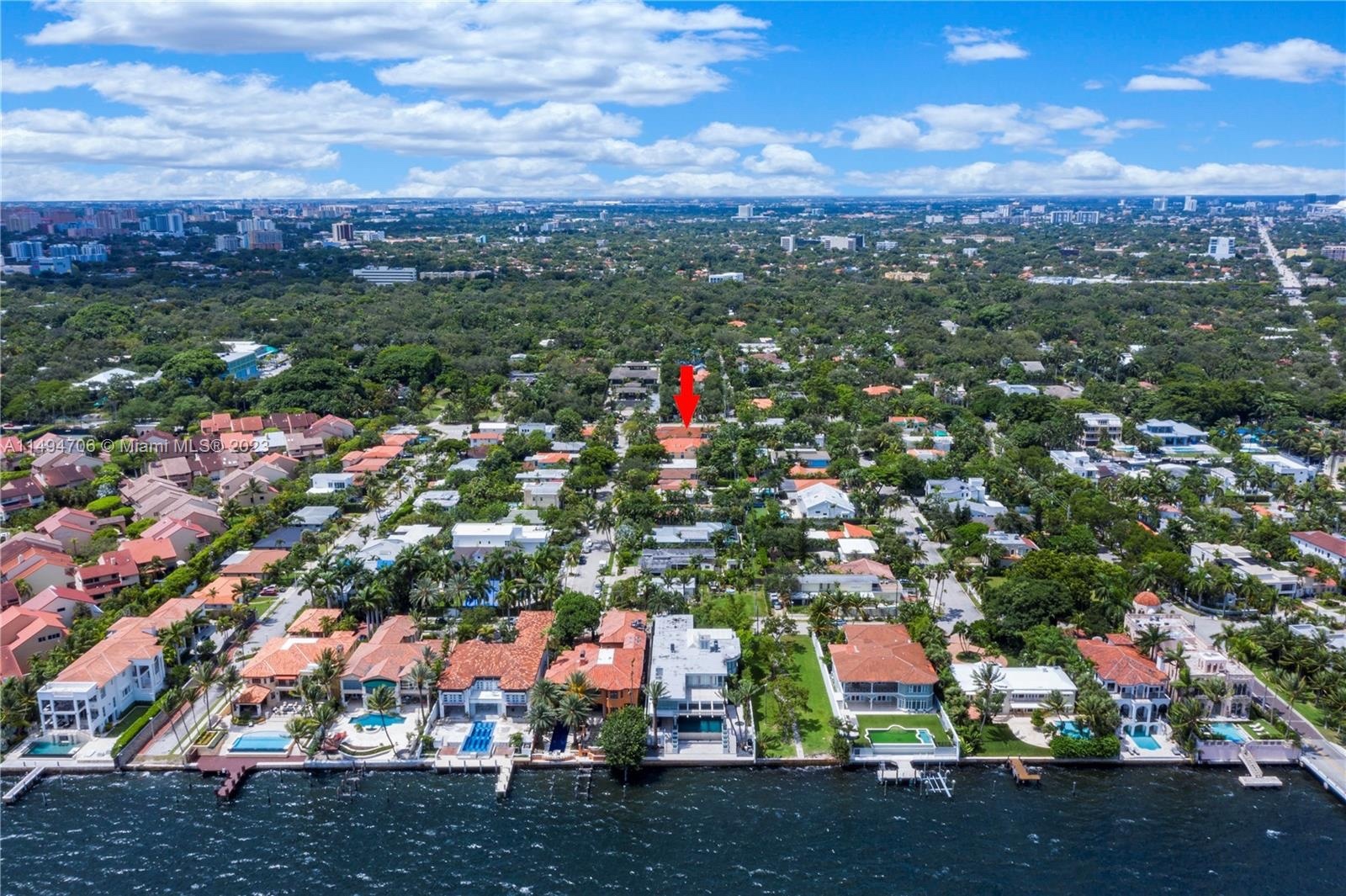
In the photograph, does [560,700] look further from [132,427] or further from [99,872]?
Result: [132,427]

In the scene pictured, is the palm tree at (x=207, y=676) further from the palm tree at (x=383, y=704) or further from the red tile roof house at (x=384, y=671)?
the palm tree at (x=383, y=704)

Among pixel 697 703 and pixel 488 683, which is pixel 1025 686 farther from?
pixel 488 683

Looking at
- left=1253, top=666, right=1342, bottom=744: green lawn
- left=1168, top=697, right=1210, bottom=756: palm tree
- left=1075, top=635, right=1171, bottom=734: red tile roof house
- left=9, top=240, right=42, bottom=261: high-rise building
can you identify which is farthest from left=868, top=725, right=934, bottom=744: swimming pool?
left=9, top=240, right=42, bottom=261: high-rise building

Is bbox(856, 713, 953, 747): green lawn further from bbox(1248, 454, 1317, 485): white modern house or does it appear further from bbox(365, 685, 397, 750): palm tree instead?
bbox(1248, 454, 1317, 485): white modern house

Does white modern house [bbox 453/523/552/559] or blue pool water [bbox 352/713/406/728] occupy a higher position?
white modern house [bbox 453/523/552/559]

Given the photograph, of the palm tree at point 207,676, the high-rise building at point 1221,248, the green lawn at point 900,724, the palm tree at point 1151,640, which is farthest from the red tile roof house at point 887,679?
the high-rise building at point 1221,248

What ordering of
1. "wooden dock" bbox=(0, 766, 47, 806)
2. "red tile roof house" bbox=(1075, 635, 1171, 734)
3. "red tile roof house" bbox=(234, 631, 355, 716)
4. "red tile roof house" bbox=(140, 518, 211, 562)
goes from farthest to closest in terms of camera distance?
"red tile roof house" bbox=(140, 518, 211, 562), "red tile roof house" bbox=(234, 631, 355, 716), "red tile roof house" bbox=(1075, 635, 1171, 734), "wooden dock" bbox=(0, 766, 47, 806)
